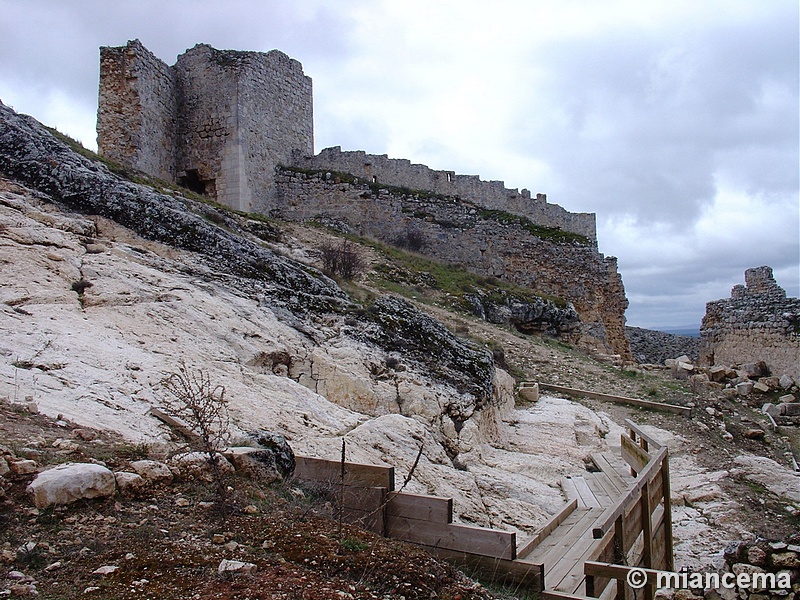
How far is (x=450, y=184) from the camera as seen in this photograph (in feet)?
74.1

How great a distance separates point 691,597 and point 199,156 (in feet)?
53.0

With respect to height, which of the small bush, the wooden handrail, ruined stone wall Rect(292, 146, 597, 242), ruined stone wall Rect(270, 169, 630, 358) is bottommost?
the wooden handrail

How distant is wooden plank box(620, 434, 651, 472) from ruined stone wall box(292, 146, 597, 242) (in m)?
14.7

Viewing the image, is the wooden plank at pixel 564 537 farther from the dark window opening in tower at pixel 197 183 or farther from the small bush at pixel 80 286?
the dark window opening in tower at pixel 197 183

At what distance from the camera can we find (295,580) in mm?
3002

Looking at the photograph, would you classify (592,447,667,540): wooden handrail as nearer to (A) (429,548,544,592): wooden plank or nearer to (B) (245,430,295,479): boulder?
(A) (429,548,544,592): wooden plank

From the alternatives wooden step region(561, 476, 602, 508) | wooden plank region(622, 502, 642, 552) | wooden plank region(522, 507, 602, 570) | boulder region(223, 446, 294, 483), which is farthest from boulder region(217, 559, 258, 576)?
wooden step region(561, 476, 602, 508)

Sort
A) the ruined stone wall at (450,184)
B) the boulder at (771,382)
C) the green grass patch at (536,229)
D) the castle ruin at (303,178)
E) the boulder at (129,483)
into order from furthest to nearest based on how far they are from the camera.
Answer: the green grass patch at (536,229) → the ruined stone wall at (450,184) → the castle ruin at (303,178) → the boulder at (771,382) → the boulder at (129,483)

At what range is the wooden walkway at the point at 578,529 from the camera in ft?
14.6

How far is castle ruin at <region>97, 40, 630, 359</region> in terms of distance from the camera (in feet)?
52.6

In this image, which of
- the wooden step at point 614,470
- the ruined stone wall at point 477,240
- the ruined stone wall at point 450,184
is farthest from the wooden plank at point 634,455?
the ruined stone wall at point 450,184

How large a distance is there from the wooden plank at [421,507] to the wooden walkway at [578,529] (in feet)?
2.05

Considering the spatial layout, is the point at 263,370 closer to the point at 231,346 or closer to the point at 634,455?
the point at 231,346

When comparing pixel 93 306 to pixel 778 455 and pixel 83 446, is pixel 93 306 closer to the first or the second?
pixel 83 446
